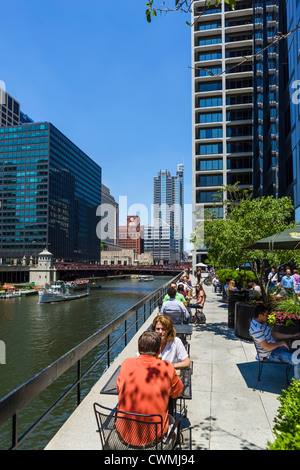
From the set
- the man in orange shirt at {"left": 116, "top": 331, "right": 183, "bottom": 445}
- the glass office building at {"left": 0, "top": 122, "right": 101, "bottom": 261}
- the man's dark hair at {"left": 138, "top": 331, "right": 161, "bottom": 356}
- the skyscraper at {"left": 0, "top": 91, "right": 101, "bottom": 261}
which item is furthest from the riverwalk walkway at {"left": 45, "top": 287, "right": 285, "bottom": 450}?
the glass office building at {"left": 0, "top": 122, "right": 101, "bottom": 261}

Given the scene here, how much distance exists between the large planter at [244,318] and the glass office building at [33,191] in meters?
121

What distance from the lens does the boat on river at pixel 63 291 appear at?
55594mm

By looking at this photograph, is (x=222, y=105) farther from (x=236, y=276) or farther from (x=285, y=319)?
(x=285, y=319)

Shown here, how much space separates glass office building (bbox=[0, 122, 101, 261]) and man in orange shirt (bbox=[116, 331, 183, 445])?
126m

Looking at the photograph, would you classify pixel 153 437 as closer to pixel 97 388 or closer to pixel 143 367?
pixel 143 367

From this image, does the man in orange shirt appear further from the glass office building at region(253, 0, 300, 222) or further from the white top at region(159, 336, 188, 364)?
the glass office building at region(253, 0, 300, 222)

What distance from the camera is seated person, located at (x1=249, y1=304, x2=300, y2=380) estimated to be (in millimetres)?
5836

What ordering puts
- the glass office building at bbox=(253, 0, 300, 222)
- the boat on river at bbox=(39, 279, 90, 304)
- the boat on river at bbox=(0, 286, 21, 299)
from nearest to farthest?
the glass office building at bbox=(253, 0, 300, 222) < the boat on river at bbox=(39, 279, 90, 304) < the boat on river at bbox=(0, 286, 21, 299)

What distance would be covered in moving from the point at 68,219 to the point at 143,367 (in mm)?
143084

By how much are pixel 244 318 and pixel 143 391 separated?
7035 mm

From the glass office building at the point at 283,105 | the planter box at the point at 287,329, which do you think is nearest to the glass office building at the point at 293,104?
the glass office building at the point at 283,105

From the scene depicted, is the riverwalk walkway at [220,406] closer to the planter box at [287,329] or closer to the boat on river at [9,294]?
the planter box at [287,329]

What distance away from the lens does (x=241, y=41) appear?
202 feet

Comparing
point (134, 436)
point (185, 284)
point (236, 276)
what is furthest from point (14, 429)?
point (236, 276)
